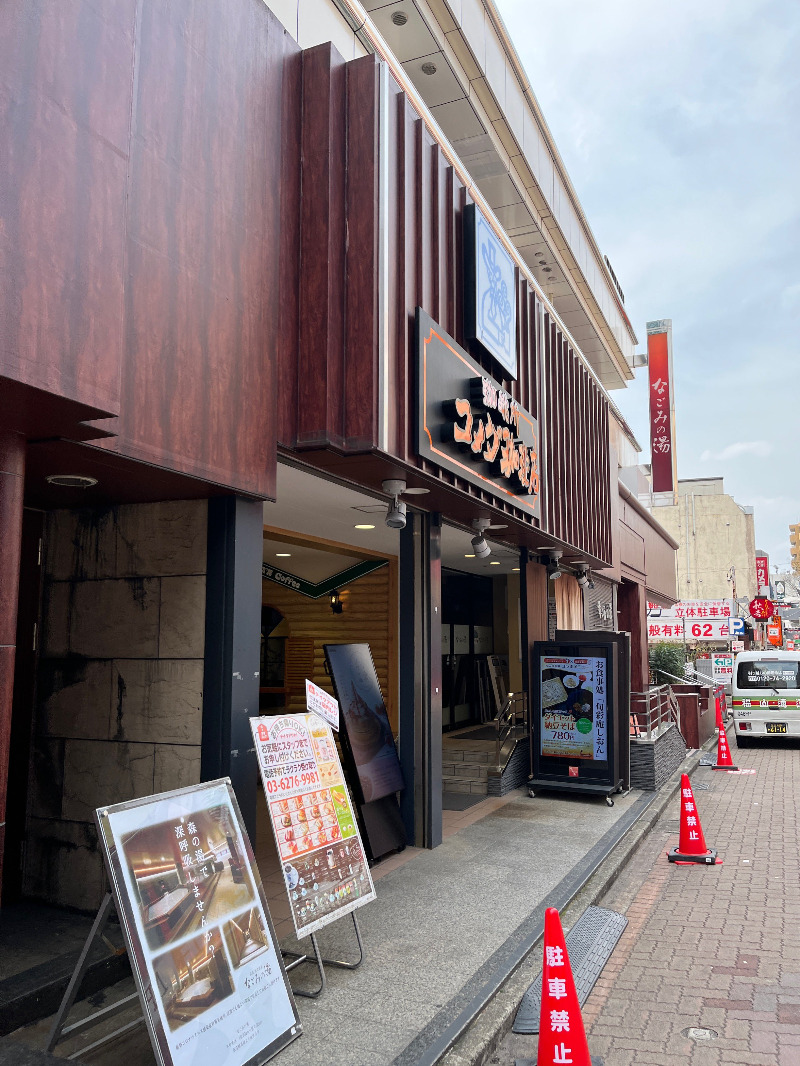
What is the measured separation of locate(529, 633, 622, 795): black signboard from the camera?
967cm

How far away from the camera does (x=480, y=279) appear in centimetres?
739

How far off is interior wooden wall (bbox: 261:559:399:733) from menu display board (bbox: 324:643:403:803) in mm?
4364

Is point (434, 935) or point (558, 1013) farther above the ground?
point (558, 1013)

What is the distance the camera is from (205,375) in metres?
4.52

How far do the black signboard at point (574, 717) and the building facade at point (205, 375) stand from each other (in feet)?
7.15

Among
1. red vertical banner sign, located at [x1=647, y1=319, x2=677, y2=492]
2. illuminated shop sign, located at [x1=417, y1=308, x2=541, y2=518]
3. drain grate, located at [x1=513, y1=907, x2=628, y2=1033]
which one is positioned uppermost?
red vertical banner sign, located at [x1=647, y1=319, x2=677, y2=492]

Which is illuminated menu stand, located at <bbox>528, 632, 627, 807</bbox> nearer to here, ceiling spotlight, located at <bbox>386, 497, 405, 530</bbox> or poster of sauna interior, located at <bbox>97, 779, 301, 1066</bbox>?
ceiling spotlight, located at <bbox>386, 497, 405, 530</bbox>

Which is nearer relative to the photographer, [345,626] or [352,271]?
[352,271]

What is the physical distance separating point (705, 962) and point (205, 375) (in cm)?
494

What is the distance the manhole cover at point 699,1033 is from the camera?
14.0 feet

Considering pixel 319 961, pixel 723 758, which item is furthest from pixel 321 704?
pixel 723 758

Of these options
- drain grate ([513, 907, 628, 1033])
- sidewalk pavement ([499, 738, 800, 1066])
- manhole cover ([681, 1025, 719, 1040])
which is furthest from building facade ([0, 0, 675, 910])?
manhole cover ([681, 1025, 719, 1040])

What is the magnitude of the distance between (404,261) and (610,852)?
5.61 metres

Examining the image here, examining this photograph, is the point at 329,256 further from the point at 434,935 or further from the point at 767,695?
the point at 767,695
